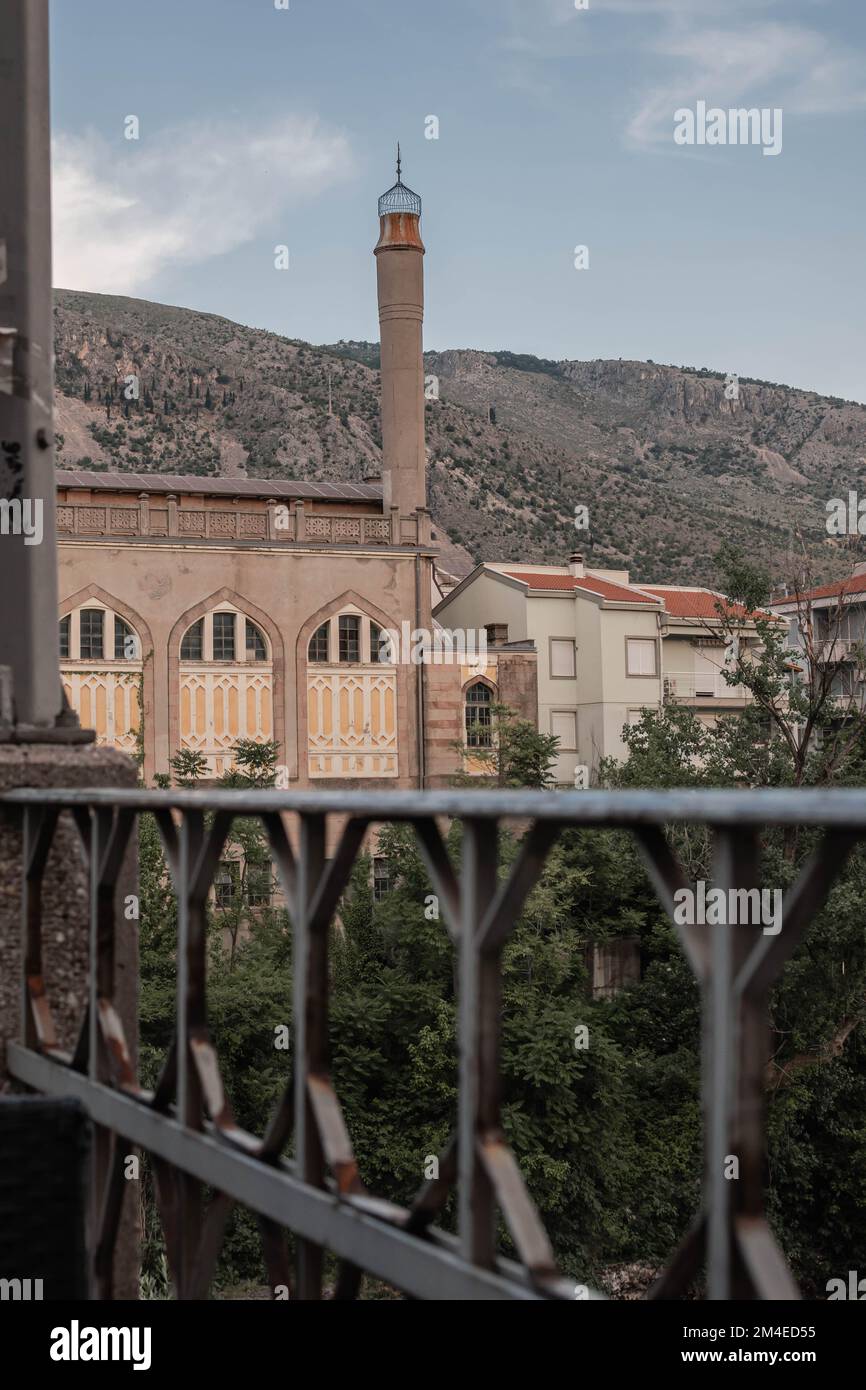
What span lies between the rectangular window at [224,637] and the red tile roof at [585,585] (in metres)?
10.7

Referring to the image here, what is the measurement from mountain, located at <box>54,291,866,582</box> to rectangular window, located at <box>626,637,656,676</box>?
34.2m

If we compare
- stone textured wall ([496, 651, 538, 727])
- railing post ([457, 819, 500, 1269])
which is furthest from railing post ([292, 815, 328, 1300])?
stone textured wall ([496, 651, 538, 727])

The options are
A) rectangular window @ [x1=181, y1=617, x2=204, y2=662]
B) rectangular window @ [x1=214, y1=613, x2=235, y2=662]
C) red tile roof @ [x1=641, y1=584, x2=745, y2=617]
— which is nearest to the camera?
rectangular window @ [x1=181, y1=617, x2=204, y2=662]

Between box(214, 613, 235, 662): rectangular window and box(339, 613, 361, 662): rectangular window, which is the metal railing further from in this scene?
box(339, 613, 361, 662): rectangular window

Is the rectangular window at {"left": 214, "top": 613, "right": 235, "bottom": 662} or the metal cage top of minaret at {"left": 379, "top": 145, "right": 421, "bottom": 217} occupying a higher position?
the metal cage top of minaret at {"left": 379, "top": 145, "right": 421, "bottom": 217}

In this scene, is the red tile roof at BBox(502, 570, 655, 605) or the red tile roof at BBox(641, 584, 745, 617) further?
the red tile roof at BBox(641, 584, 745, 617)

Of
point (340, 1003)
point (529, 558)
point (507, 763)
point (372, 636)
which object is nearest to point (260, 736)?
point (372, 636)

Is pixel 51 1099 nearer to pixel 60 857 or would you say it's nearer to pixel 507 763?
pixel 60 857

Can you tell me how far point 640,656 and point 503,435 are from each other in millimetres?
69887

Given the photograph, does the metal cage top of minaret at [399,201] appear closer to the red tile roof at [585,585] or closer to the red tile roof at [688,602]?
the red tile roof at [585,585]

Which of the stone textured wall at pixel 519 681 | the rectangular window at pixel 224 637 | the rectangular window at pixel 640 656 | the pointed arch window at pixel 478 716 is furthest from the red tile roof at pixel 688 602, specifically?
the rectangular window at pixel 224 637

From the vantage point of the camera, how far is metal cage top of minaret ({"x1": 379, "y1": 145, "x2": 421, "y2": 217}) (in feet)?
129

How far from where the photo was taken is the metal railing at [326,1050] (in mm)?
2121

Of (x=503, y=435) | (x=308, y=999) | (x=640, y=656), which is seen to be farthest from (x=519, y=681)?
(x=503, y=435)
